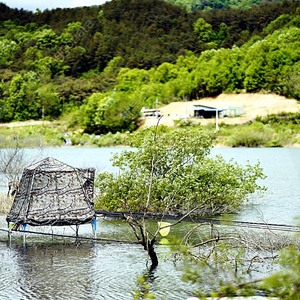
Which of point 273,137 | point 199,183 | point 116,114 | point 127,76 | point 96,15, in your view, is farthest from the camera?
point 96,15

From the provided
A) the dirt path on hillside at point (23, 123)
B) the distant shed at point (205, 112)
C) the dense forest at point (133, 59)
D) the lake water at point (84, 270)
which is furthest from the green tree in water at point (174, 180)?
the dirt path on hillside at point (23, 123)

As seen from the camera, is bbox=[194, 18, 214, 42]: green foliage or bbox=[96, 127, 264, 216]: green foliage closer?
bbox=[96, 127, 264, 216]: green foliage

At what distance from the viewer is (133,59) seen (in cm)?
15412

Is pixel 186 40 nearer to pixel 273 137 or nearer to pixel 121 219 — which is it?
pixel 273 137

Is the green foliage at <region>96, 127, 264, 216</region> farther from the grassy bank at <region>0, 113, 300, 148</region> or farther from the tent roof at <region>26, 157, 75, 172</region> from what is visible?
the grassy bank at <region>0, 113, 300, 148</region>

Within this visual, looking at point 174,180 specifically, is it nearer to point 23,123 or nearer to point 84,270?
point 84,270

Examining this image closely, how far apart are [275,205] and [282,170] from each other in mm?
18224

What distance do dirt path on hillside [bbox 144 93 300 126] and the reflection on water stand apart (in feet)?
245

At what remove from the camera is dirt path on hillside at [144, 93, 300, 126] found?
304ft

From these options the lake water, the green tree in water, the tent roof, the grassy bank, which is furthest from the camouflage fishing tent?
the grassy bank

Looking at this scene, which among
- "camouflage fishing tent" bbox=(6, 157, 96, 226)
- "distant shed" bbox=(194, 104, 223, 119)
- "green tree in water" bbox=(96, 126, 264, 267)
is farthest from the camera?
"distant shed" bbox=(194, 104, 223, 119)

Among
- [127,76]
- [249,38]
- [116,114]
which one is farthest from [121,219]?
[249,38]

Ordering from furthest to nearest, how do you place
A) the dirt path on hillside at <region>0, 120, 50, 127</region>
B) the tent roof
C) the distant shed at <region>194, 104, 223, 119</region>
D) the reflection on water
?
1. the dirt path on hillside at <region>0, 120, 50, 127</region>
2. the distant shed at <region>194, 104, 223, 119</region>
3. the tent roof
4. the reflection on water

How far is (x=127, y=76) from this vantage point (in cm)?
13475
